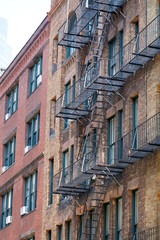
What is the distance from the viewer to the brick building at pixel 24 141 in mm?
43406

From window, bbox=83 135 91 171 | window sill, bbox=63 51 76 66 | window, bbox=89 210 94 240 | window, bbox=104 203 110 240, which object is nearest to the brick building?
window sill, bbox=63 51 76 66

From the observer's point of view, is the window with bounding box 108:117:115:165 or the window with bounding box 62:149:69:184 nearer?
the window with bounding box 108:117:115:165

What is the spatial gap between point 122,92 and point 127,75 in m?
1.06

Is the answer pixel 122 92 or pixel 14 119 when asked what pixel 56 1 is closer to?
pixel 14 119

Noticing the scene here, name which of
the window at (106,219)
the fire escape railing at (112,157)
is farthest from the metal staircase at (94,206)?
the fire escape railing at (112,157)

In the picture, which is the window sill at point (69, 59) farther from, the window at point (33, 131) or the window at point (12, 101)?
the window at point (12, 101)

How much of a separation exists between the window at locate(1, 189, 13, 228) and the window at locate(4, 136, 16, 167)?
2387mm

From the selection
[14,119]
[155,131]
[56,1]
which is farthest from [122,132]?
[14,119]

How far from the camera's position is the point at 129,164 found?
3008cm

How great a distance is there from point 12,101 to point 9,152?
4066 mm

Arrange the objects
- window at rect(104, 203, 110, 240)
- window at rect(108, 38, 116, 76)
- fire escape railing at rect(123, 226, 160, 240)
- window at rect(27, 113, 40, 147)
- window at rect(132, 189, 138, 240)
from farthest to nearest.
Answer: window at rect(27, 113, 40, 147) → window at rect(108, 38, 116, 76) → window at rect(104, 203, 110, 240) → window at rect(132, 189, 138, 240) → fire escape railing at rect(123, 226, 160, 240)

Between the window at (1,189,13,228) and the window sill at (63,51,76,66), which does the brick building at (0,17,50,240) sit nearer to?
the window at (1,189,13,228)

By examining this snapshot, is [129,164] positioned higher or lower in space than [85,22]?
lower

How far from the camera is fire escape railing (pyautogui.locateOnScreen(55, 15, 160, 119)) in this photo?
1150 inches
